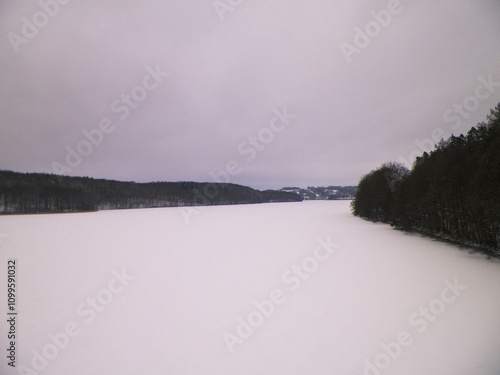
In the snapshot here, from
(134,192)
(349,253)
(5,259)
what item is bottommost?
(349,253)

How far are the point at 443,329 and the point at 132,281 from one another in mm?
13275

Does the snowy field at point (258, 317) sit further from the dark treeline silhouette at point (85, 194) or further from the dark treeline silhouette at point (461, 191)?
the dark treeline silhouette at point (85, 194)

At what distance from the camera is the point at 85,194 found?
111125mm

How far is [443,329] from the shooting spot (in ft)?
23.8

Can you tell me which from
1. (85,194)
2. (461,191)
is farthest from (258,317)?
(85,194)

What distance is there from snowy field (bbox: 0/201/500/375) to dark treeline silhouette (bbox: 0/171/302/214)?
106417 mm

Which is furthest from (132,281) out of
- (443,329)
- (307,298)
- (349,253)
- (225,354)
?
(349,253)

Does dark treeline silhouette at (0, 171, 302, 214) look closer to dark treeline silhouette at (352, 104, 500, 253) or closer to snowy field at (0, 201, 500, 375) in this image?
snowy field at (0, 201, 500, 375)

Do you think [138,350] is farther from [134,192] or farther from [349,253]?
[134,192]

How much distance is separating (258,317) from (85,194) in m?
130

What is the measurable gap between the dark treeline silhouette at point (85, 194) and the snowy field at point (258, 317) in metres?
106

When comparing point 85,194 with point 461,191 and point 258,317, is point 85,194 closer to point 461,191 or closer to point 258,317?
point 258,317

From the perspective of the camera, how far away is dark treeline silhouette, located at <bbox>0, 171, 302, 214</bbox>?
92819mm

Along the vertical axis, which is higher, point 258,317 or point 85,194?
point 85,194
